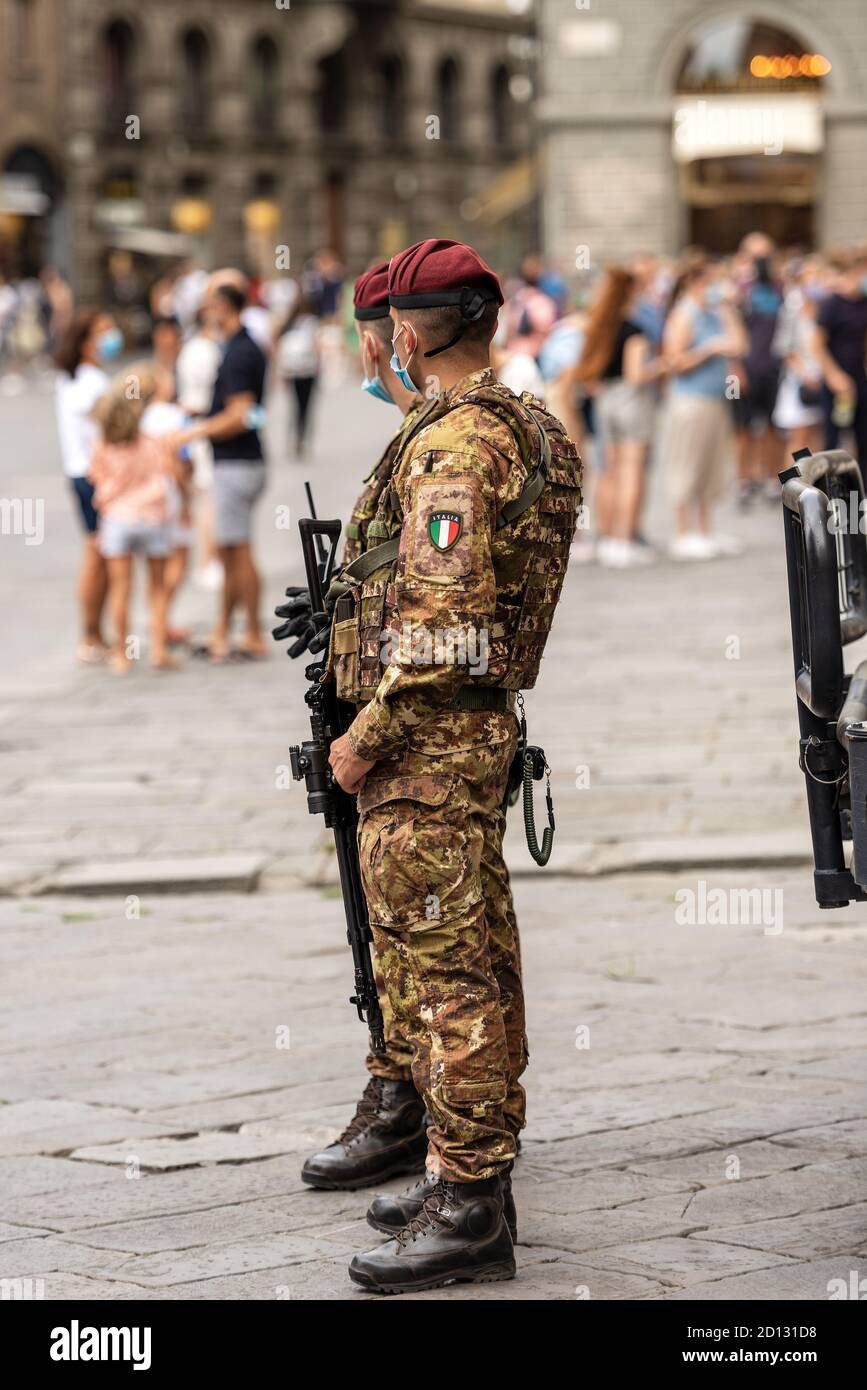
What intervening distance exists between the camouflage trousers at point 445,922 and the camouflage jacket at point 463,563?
8 cm

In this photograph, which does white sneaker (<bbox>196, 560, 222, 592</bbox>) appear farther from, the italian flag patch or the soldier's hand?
the italian flag patch

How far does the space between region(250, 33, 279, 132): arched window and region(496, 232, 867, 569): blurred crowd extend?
4632cm

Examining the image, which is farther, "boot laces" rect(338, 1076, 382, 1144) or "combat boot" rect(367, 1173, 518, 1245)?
"boot laces" rect(338, 1076, 382, 1144)

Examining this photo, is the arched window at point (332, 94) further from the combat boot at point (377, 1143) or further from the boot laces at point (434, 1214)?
the boot laces at point (434, 1214)

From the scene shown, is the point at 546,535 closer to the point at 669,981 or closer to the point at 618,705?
the point at 669,981

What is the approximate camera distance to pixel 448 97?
6806 centimetres

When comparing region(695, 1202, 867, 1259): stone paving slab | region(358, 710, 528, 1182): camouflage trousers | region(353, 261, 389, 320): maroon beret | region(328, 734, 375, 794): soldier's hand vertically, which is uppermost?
region(353, 261, 389, 320): maroon beret

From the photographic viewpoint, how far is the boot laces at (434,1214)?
13.1 ft

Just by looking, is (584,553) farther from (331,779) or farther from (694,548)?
(331,779)

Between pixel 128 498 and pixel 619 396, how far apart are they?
3.93 meters

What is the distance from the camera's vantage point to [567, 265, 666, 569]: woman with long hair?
546 inches

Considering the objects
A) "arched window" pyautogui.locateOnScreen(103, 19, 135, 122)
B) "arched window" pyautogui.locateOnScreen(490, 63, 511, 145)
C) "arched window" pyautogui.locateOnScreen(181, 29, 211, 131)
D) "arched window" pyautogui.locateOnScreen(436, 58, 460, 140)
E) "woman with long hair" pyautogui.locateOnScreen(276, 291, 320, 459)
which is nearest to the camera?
"woman with long hair" pyautogui.locateOnScreen(276, 291, 320, 459)

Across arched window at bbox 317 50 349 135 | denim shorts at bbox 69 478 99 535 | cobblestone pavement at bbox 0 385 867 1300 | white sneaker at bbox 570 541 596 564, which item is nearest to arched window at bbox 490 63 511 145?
arched window at bbox 317 50 349 135
